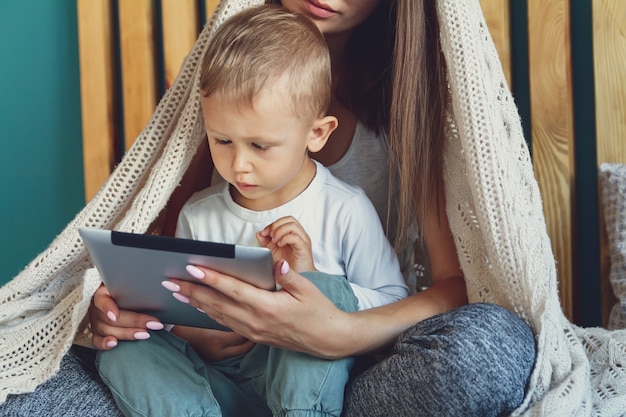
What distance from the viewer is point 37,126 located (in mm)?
1880

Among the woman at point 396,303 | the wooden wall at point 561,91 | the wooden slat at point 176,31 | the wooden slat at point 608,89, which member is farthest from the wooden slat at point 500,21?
the wooden slat at point 176,31

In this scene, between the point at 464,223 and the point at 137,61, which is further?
the point at 137,61

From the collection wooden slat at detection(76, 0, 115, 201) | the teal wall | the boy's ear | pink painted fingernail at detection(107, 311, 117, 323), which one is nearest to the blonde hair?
the boy's ear

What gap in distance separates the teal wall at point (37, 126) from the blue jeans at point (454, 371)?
45.4 inches

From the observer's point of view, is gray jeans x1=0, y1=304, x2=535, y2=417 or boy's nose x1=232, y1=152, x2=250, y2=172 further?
boy's nose x1=232, y1=152, x2=250, y2=172

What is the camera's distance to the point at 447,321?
93cm

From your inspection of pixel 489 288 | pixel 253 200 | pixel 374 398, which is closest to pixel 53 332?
pixel 253 200

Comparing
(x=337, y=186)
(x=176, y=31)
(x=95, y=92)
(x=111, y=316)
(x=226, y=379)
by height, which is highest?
(x=176, y=31)

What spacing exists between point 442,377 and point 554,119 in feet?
2.45

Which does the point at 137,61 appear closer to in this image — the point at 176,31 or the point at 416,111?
the point at 176,31

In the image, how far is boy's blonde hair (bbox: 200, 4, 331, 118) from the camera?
1.02m

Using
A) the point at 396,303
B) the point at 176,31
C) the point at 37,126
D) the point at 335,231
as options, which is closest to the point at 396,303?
the point at 396,303

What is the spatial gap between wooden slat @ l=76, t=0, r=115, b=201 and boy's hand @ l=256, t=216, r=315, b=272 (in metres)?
0.81

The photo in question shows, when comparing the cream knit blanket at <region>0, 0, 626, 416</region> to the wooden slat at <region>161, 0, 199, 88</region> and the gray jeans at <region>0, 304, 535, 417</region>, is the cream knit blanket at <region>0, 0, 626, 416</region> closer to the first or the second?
the gray jeans at <region>0, 304, 535, 417</region>
